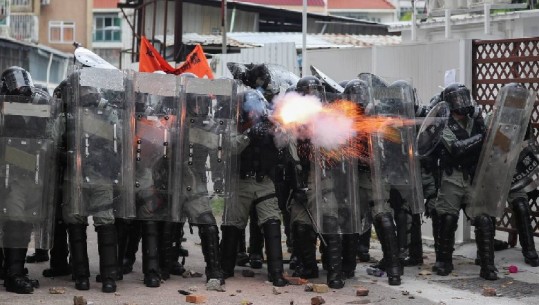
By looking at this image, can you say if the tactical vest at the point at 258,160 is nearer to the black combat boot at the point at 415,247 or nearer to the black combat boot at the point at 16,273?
the black combat boot at the point at 415,247

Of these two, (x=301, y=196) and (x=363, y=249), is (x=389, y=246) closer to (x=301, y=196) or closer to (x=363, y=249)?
(x=301, y=196)

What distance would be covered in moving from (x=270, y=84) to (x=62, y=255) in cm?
271

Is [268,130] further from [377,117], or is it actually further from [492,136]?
[492,136]

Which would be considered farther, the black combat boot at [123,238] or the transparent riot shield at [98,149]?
the black combat boot at [123,238]

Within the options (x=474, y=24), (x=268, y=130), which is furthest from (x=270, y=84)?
(x=474, y=24)

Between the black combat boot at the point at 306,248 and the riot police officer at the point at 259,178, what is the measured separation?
289 millimetres

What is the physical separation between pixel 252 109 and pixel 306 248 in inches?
59.1

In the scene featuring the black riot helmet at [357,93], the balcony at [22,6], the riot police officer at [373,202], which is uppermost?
the balcony at [22,6]

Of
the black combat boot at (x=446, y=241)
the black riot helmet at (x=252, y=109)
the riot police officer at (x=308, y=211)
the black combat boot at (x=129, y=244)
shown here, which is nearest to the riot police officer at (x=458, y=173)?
the black combat boot at (x=446, y=241)

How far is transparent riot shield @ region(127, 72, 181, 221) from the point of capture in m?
9.91

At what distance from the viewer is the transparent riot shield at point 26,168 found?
9.39 meters

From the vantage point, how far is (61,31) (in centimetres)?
6188

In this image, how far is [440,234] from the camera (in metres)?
10.8

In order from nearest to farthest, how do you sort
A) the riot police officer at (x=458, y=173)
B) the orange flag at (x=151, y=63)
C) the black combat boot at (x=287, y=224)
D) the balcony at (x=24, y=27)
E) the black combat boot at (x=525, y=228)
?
the riot police officer at (x=458, y=173)
the black combat boot at (x=287, y=224)
the black combat boot at (x=525, y=228)
the orange flag at (x=151, y=63)
the balcony at (x=24, y=27)
